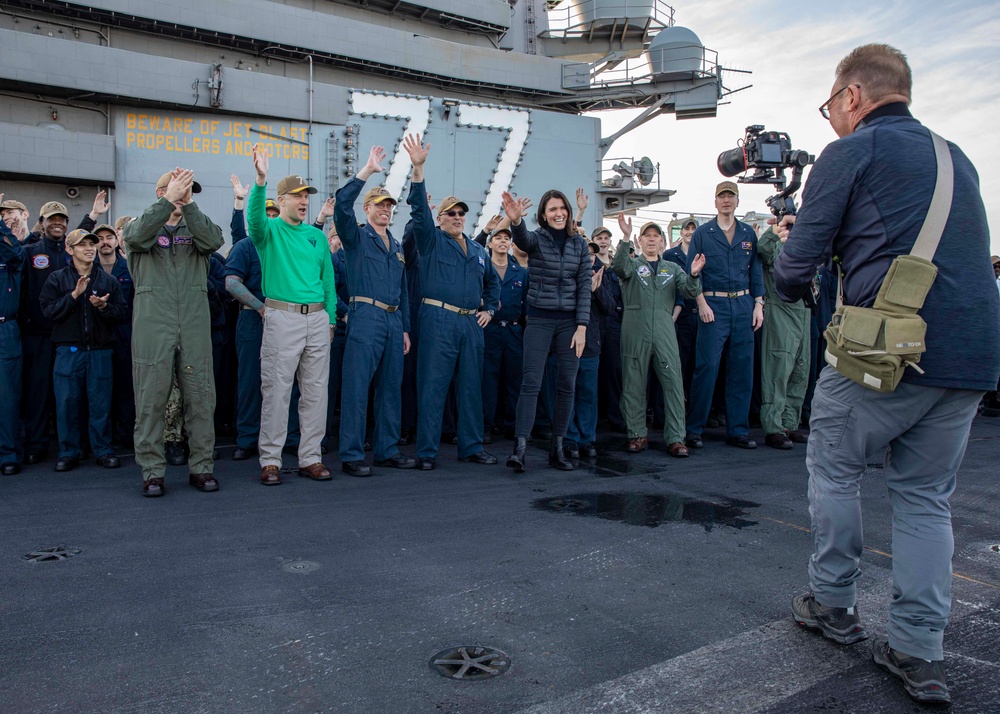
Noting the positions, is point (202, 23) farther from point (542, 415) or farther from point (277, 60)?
point (542, 415)

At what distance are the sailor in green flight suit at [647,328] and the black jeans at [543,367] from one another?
889mm

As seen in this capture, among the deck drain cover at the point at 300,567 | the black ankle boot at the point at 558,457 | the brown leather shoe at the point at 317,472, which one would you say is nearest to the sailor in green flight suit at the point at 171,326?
the brown leather shoe at the point at 317,472

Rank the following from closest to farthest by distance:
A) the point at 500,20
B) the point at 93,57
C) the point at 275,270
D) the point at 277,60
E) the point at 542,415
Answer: the point at 275,270
the point at 542,415
the point at 93,57
the point at 277,60
the point at 500,20

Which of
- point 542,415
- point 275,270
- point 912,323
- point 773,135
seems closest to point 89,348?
point 275,270

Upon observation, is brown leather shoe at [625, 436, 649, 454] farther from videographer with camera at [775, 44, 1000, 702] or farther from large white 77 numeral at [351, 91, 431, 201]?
large white 77 numeral at [351, 91, 431, 201]

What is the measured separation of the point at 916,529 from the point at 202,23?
11.1m

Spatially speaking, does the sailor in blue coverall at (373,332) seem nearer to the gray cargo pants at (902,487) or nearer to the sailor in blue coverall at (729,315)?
the sailor in blue coverall at (729,315)

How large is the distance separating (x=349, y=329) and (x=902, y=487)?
3680 millimetres

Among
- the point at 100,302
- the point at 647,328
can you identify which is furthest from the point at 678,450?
the point at 100,302

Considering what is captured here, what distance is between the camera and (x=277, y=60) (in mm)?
11000

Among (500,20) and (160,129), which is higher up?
(500,20)

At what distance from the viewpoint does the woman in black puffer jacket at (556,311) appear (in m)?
5.01

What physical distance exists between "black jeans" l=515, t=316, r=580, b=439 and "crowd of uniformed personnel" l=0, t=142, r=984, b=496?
0.02 metres

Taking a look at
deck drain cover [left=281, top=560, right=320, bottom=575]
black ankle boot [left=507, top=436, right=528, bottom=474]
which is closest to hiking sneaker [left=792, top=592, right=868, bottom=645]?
deck drain cover [left=281, top=560, right=320, bottom=575]
